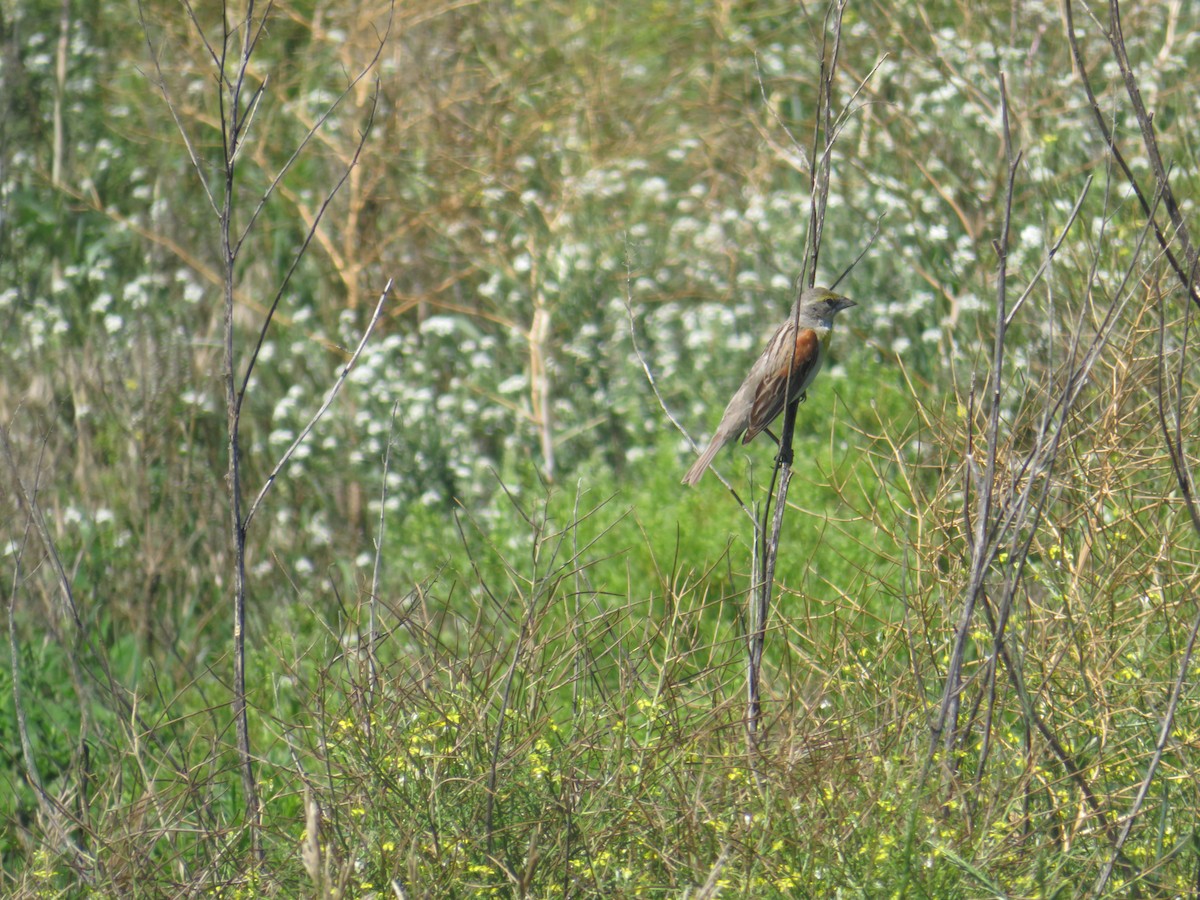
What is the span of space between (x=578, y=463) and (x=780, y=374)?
2996 millimetres

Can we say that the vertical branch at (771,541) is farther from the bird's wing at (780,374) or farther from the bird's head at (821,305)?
the bird's head at (821,305)

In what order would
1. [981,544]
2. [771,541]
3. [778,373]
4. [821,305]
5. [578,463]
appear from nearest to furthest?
[981,544], [771,541], [778,373], [821,305], [578,463]

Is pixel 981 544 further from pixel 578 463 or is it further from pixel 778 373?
pixel 578 463

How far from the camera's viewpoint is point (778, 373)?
4.21m

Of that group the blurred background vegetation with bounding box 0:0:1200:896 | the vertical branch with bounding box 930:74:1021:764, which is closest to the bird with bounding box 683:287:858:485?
the blurred background vegetation with bounding box 0:0:1200:896

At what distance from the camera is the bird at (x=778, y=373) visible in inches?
165

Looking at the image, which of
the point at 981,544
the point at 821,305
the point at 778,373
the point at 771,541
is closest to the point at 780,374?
the point at 778,373

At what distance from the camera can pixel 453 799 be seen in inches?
107

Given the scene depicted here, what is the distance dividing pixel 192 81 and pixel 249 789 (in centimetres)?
739

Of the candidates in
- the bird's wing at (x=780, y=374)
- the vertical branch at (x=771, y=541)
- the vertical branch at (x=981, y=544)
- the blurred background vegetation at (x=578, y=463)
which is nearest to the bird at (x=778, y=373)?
the bird's wing at (x=780, y=374)

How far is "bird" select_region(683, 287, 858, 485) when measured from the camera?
4184mm

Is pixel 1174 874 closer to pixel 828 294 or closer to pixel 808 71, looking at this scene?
pixel 828 294

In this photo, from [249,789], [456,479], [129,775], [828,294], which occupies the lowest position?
[456,479]

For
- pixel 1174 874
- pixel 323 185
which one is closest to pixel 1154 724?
pixel 1174 874
